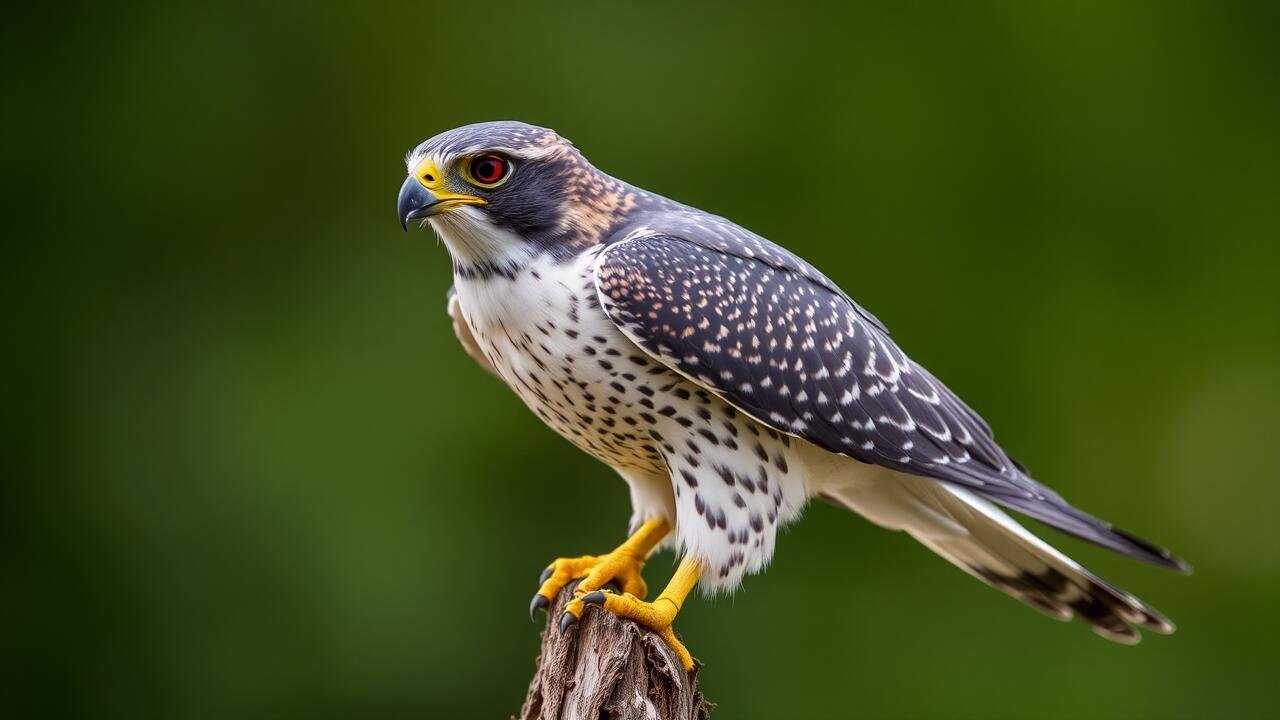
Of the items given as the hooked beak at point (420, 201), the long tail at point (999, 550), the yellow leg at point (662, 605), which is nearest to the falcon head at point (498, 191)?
the hooked beak at point (420, 201)

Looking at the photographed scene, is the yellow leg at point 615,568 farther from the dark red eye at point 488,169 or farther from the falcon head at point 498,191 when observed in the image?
the dark red eye at point 488,169

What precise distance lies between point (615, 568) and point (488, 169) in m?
1.09

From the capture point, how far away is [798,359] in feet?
9.77

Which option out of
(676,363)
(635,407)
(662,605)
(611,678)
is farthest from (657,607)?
(676,363)

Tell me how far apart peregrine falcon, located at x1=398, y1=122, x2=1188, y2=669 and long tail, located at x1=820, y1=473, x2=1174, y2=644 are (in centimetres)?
8

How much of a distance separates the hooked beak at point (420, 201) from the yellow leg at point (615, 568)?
101cm

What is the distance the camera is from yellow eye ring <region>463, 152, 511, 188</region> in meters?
2.80

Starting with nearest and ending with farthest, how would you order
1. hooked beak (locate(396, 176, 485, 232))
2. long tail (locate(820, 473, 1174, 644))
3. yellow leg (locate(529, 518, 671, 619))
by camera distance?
1. hooked beak (locate(396, 176, 485, 232))
2. yellow leg (locate(529, 518, 671, 619))
3. long tail (locate(820, 473, 1174, 644))

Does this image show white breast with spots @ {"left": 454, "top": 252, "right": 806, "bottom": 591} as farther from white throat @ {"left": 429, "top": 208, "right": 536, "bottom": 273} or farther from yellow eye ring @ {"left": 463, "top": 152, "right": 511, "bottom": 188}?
yellow eye ring @ {"left": 463, "top": 152, "right": 511, "bottom": 188}

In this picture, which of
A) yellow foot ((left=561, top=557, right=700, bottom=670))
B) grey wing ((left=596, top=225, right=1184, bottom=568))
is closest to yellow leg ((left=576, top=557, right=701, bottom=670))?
yellow foot ((left=561, top=557, right=700, bottom=670))

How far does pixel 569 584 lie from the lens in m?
3.20

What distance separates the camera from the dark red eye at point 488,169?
2.81 metres

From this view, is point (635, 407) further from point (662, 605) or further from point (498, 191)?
point (498, 191)

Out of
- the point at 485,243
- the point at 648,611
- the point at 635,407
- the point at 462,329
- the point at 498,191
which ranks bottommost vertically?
the point at 648,611
